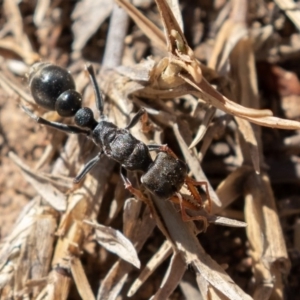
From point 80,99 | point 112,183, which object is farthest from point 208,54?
point 112,183

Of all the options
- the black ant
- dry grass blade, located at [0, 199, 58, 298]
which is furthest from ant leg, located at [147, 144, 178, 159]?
dry grass blade, located at [0, 199, 58, 298]

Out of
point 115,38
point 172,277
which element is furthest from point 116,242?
point 115,38

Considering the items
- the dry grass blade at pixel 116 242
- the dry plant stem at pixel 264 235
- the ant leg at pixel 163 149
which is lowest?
the dry plant stem at pixel 264 235

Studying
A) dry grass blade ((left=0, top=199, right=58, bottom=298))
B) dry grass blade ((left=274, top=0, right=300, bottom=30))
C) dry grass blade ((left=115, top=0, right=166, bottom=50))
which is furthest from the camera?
dry grass blade ((left=274, top=0, right=300, bottom=30))

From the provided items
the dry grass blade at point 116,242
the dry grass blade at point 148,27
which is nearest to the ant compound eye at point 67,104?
the dry grass blade at point 148,27

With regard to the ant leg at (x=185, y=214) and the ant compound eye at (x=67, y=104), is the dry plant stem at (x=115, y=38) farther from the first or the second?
the ant leg at (x=185, y=214)

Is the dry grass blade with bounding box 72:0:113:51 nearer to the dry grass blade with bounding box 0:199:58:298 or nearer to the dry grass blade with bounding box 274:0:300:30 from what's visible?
the dry grass blade with bounding box 274:0:300:30

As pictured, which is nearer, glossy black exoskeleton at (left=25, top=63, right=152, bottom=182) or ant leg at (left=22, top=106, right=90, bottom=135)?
glossy black exoskeleton at (left=25, top=63, right=152, bottom=182)

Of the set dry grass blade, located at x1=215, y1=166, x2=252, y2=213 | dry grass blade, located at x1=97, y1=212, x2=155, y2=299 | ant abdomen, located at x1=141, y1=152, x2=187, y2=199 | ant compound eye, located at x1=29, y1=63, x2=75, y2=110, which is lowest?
dry grass blade, located at x1=215, y1=166, x2=252, y2=213

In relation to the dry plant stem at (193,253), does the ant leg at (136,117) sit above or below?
above
